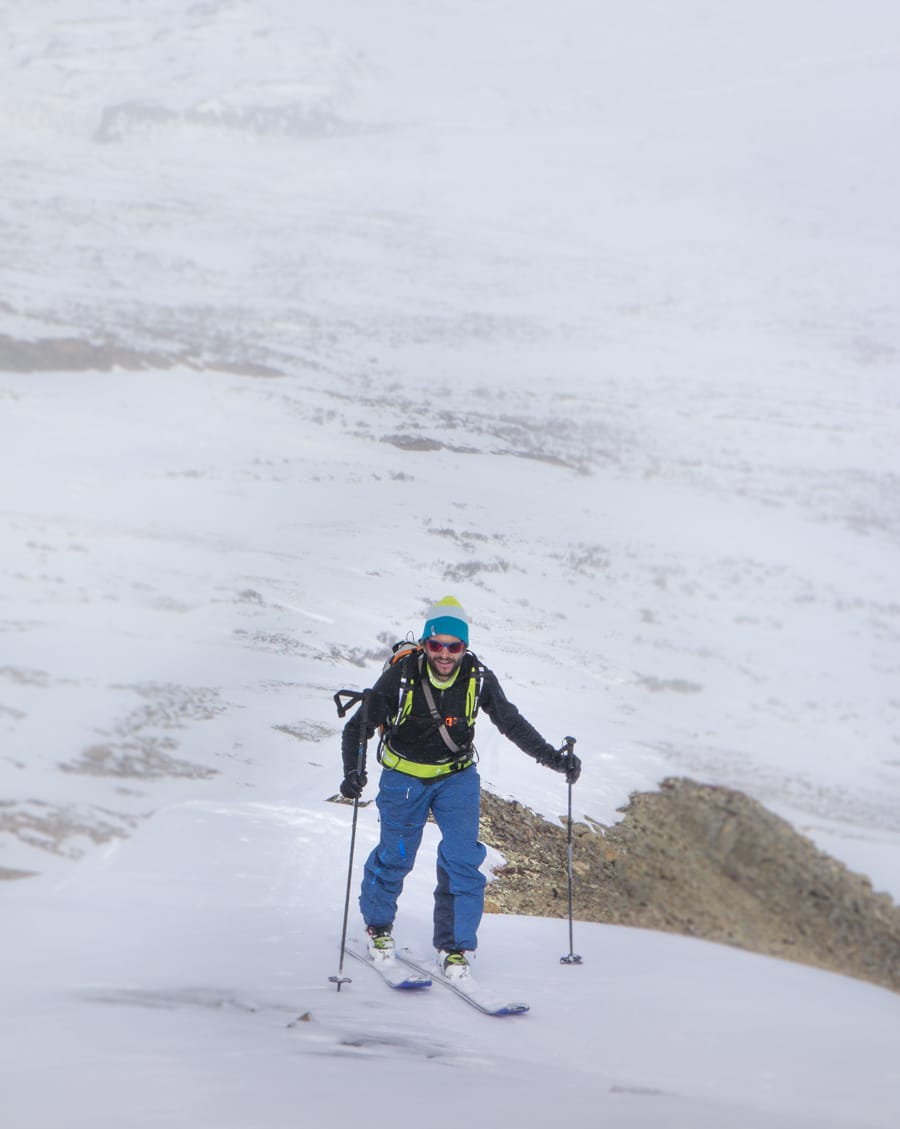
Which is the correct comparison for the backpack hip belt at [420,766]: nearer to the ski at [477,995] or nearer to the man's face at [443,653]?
the man's face at [443,653]

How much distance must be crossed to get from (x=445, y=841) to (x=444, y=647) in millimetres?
794

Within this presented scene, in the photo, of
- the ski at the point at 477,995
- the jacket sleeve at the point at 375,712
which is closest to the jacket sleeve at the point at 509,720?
the jacket sleeve at the point at 375,712

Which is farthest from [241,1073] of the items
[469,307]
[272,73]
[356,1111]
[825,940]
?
[272,73]

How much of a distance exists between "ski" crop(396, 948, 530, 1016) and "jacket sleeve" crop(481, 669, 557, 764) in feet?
2.96

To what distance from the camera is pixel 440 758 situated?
379 cm

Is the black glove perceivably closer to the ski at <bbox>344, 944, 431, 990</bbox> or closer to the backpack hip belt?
the backpack hip belt

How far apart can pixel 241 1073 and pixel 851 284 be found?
34.5ft

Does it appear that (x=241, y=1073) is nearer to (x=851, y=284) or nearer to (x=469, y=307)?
(x=469, y=307)

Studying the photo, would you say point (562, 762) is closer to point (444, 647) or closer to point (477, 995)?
point (444, 647)

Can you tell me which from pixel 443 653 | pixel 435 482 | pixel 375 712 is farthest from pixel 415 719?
pixel 435 482

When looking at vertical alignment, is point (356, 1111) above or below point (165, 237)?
below

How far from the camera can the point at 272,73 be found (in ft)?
37.4

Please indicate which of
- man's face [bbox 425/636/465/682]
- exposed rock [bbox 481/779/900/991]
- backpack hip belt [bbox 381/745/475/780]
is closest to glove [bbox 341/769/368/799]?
backpack hip belt [bbox 381/745/475/780]

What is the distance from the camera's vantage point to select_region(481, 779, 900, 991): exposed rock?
21.2 ft
